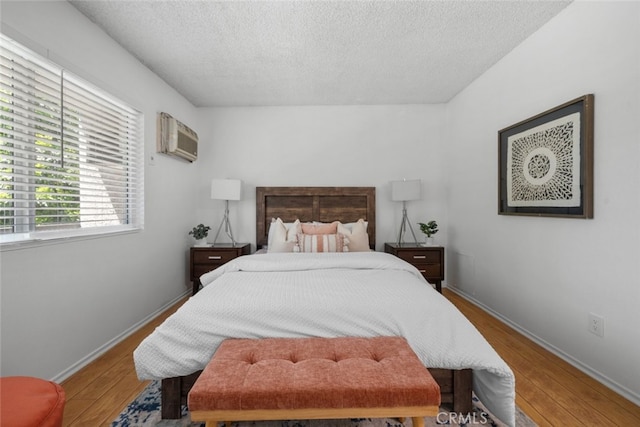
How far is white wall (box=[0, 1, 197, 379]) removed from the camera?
1690 mm

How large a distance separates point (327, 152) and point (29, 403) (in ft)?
11.5

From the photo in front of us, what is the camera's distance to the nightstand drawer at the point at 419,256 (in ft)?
Answer: 11.6

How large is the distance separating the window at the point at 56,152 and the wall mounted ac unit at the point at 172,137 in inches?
15.2

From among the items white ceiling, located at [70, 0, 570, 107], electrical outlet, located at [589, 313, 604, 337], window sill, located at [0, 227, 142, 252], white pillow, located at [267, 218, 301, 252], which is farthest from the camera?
white pillow, located at [267, 218, 301, 252]

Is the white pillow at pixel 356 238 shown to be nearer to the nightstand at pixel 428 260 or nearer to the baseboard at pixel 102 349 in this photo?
the nightstand at pixel 428 260

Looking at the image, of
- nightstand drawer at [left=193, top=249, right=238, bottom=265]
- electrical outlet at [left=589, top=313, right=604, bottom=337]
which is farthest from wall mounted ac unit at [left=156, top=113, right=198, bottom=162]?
electrical outlet at [left=589, top=313, right=604, bottom=337]

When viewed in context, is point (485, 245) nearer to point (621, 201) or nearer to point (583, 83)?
point (621, 201)

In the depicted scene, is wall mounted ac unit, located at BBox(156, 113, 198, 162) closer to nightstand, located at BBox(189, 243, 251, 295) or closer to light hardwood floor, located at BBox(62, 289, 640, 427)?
nightstand, located at BBox(189, 243, 251, 295)

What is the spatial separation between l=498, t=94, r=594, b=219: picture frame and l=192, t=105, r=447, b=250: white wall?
1208 mm

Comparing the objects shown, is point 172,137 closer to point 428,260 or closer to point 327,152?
point 327,152

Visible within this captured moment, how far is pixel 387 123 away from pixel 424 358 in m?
3.16

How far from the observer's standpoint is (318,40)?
2.50 m

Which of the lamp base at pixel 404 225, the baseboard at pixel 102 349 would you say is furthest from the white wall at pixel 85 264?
the lamp base at pixel 404 225

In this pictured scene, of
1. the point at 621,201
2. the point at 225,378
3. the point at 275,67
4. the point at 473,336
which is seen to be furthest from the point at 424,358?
the point at 275,67
